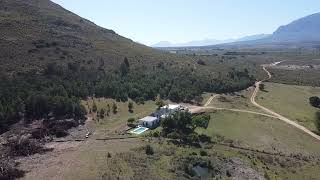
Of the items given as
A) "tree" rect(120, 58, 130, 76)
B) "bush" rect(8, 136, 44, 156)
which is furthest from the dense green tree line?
"bush" rect(8, 136, 44, 156)

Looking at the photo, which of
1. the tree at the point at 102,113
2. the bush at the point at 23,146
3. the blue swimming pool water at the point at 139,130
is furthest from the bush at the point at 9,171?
the tree at the point at 102,113

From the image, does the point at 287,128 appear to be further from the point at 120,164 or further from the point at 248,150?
the point at 120,164

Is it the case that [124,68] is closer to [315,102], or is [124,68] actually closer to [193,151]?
[315,102]

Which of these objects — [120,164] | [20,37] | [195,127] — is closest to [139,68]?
[20,37]

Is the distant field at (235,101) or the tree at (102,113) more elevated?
the tree at (102,113)

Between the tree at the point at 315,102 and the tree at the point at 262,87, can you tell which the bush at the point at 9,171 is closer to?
the tree at the point at 315,102

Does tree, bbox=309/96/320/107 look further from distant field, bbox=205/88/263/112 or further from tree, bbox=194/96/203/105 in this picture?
tree, bbox=194/96/203/105

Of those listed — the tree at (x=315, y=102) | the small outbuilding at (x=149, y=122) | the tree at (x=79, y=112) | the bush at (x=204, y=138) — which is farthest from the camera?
Answer: the tree at (x=315, y=102)
